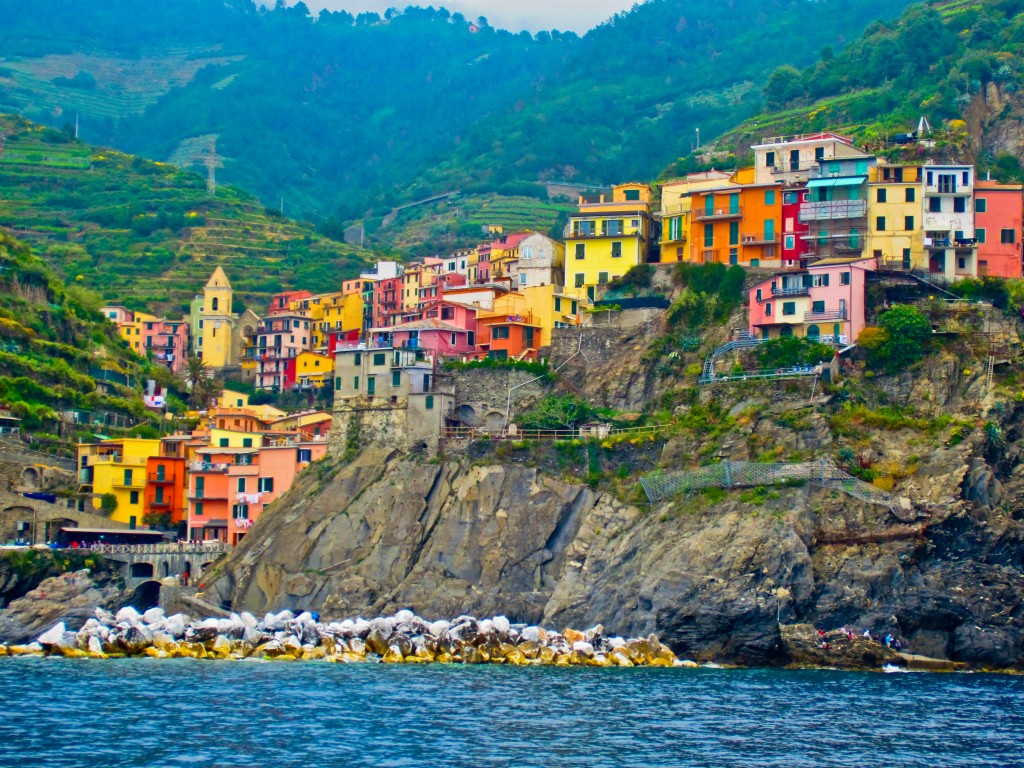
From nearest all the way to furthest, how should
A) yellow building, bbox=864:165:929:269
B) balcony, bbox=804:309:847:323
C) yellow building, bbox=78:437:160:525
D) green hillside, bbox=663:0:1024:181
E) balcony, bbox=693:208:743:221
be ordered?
1. balcony, bbox=804:309:847:323
2. yellow building, bbox=864:165:929:269
3. balcony, bbox=693:208:743:221
4. green hillside, bbox=663:0:1024:181
5. yellow building, bbox=78:437:160:525

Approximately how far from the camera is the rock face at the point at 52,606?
76.6 meters

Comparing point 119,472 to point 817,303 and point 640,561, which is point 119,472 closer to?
point 640,561

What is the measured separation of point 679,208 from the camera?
90.8 metres

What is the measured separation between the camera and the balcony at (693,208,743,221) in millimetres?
85375

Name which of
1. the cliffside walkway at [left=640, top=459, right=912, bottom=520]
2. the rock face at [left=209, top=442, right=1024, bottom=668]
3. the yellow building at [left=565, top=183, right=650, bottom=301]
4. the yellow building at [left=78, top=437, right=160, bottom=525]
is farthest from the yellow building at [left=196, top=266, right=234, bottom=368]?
the cliffside walkway at [left=640, top=459, right=912, bottom=520]

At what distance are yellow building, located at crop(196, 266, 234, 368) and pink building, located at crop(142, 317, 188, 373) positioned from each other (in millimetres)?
1495

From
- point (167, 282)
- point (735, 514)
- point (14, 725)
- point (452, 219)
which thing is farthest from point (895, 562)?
point (452, 219)

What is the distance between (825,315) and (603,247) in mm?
17586

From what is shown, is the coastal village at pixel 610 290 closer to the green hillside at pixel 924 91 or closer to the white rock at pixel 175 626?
the green hillside at pixel 924 91

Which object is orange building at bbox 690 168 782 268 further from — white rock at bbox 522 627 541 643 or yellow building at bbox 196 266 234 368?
yellow building at bbox 196 266 234 368

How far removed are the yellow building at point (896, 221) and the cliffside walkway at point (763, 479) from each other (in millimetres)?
15867

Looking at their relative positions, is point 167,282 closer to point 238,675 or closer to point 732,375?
point 732,375

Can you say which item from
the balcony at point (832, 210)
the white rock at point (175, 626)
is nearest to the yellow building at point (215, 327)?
the white rock at point (175, 626)

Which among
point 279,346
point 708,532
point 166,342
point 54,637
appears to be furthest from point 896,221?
point 166,342
